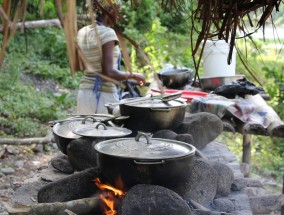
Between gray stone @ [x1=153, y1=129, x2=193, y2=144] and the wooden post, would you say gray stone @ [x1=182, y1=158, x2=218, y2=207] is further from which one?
the wooden post

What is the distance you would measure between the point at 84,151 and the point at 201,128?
1177mm

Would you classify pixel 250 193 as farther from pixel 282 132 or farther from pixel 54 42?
pixel 54 42

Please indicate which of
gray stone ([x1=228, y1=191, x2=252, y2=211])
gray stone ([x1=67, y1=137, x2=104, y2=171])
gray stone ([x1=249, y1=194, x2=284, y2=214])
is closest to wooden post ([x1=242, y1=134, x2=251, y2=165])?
gray stone ([x1=249, y1=194, x2=284, y2=214])

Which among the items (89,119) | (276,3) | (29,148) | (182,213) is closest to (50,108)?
(29,148)

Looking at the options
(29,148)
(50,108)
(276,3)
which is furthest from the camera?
(50,108)

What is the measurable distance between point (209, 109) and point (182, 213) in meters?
2.49

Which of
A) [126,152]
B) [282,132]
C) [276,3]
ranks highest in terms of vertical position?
[276,3]

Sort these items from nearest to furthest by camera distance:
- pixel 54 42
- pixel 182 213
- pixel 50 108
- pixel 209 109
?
pixel 182 213
pixel 209 109
pixel 50 108
pixel 54 42

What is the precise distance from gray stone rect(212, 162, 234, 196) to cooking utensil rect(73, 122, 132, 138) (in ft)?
2.19

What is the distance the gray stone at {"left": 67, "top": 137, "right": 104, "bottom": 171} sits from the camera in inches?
132

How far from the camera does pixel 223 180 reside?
3.37 meters

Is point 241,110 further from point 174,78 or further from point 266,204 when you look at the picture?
point 174,78

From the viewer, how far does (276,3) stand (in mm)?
1887

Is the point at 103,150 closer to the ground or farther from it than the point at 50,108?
farther from it
